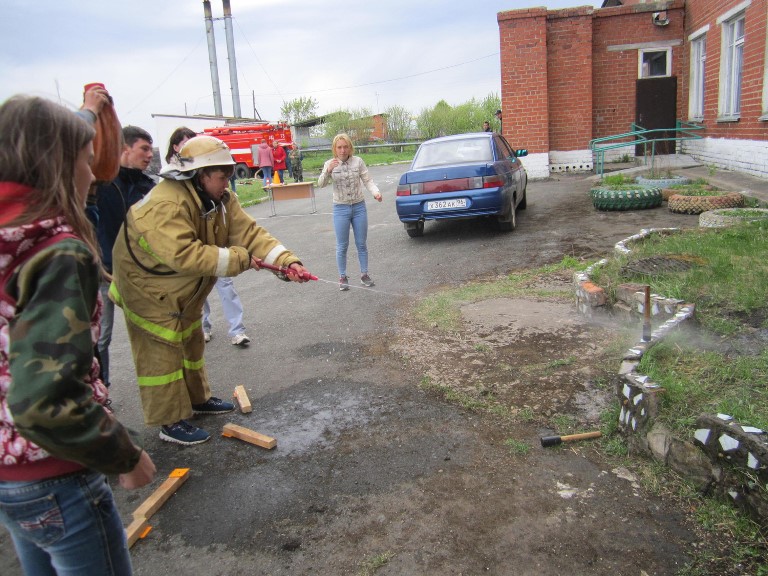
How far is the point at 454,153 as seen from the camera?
977 centimetres

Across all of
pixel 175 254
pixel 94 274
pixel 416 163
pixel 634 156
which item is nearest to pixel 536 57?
pixel 634 156

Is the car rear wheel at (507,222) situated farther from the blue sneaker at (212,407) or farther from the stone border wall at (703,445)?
the blue sneaker at (212,407)

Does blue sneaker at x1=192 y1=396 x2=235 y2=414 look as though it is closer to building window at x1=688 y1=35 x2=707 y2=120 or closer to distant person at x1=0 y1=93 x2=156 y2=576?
distant person at x1=0 y1=93 x2=156 y2=576

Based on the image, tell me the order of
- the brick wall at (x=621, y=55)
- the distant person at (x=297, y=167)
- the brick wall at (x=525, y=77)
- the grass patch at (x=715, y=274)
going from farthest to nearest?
the distant person at (x=297, y=167)
the brick wall at (x=621, y=55)
the brick wall at (x=525, y=77)
the grass patch at (x=715, y=274)

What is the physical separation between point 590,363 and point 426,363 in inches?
50.5

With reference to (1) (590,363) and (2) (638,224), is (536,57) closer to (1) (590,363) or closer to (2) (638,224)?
(2) (638,224)

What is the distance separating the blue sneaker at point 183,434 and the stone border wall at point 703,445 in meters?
2.65

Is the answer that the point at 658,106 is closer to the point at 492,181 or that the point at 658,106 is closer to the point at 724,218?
the point at 492,181

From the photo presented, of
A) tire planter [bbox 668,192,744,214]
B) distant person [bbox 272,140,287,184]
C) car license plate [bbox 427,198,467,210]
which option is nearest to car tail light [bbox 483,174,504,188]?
car license plate [bbox 427,198,467,210]

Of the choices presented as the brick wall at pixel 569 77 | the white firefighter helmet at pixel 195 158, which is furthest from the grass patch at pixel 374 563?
the brick wall at pixel 569 77

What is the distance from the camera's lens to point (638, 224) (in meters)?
9.44

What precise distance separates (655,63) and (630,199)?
1011 centimetres

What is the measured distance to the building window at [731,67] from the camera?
13.0m

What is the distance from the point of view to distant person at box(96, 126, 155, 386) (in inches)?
165
